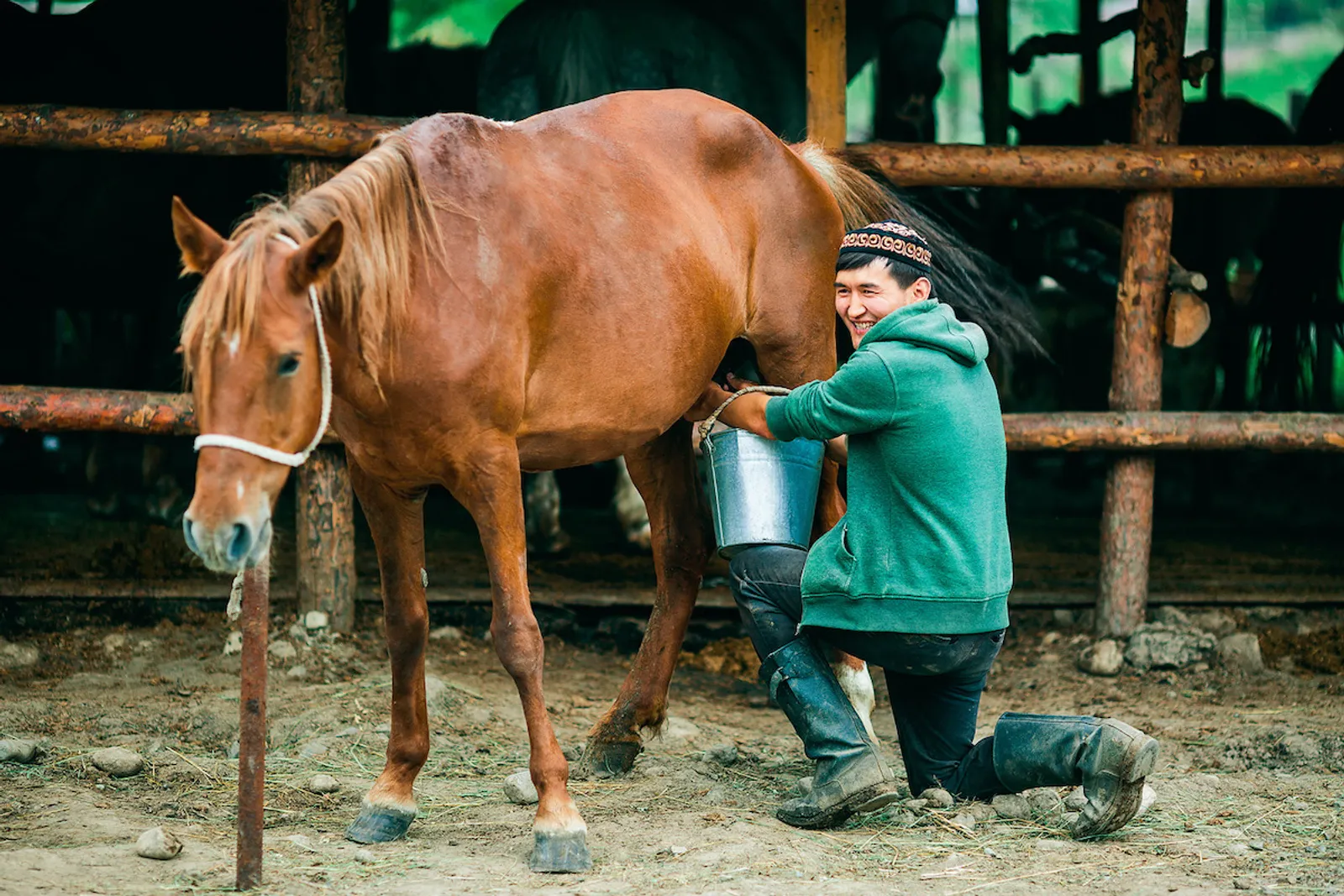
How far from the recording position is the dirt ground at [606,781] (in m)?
2.83

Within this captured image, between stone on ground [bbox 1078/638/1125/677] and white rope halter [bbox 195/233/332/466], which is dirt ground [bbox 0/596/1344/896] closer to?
stone on ground [bbox 1078/638/1125/677]

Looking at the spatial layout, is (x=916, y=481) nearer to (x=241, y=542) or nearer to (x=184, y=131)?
(x=241, y=542)

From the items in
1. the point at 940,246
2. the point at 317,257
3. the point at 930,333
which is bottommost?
the point at 930,333

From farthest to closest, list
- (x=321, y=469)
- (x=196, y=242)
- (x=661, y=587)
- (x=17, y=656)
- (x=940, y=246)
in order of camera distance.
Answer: (x=321, y=469) → (x=17, y=656) → (x=940, y=246) → (x=661, y=587) → (x=196, y=242)

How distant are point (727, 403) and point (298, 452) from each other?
1220mm

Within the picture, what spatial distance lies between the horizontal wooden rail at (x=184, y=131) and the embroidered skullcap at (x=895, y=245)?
6.78ft

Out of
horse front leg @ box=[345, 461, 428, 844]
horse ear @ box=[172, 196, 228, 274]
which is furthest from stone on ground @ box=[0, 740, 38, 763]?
horse ear @ box=[172, 196, 228, 274]

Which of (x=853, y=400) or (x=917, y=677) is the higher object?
(x=853, y=400)

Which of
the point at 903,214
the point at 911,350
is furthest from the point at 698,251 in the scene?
the point at 903,214

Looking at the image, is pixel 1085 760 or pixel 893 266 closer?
pixel 1085 760

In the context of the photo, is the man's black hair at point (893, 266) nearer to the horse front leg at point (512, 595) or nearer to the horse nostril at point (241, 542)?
the horse front leg at point (512, 595)

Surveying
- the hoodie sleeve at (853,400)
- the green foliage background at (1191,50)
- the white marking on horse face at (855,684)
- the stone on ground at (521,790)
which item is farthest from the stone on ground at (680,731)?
the green foliage background at (1191,50)

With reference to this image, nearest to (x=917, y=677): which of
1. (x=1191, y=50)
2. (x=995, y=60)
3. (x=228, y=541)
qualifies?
(x=228, y=541)

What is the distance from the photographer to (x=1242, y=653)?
4.98m
